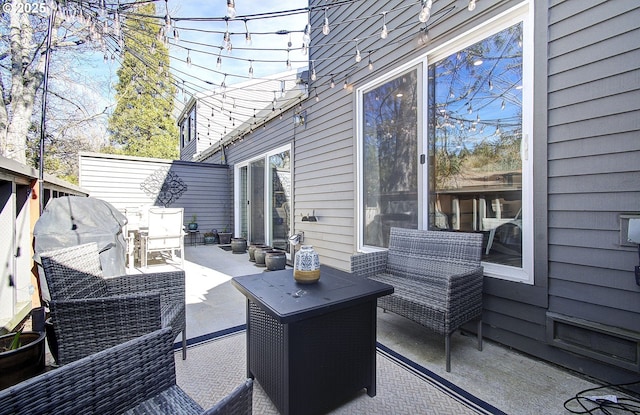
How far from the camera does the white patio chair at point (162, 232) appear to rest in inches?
196

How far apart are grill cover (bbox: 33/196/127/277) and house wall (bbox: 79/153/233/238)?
177 inches

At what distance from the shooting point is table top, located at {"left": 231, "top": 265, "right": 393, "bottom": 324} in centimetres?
140

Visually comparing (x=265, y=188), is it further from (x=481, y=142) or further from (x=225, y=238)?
(x=481, y=142)

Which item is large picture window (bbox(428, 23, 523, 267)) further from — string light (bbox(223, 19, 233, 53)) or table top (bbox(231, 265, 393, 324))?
string light (bbox(223, 19, 233, 53))

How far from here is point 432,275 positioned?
8.38 feet

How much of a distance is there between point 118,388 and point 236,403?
52 cm

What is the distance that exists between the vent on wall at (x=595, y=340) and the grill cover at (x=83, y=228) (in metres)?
3.89

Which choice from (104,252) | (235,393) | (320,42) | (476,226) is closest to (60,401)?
(235,393)

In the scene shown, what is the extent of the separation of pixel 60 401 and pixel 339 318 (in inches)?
46.2

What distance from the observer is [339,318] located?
1.61 meters

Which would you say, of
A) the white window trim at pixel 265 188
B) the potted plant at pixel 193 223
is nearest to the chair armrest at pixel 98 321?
the white window trim at pixel 265 188

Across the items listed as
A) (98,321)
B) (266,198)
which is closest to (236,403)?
(98,321)

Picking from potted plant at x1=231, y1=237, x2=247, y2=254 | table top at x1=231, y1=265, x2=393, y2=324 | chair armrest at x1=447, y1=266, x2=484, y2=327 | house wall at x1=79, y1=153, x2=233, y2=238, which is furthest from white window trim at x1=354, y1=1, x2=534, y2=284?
house wall at x1=79, y1=153, x2=233, y2=238

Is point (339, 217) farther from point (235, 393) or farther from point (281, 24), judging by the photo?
point (235, 393)
